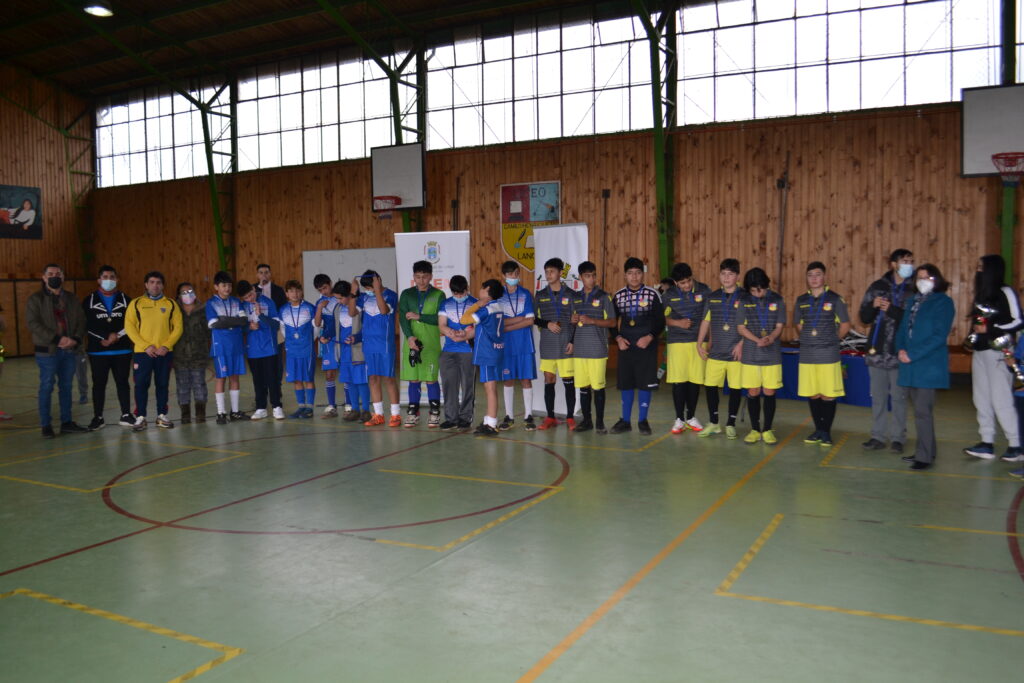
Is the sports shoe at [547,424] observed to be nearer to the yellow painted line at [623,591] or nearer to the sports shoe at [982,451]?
the yellow painted line at [623,591]

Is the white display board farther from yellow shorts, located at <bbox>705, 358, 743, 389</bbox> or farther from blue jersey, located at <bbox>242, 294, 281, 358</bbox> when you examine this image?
blue jersey, located at <bbox>242, 294, 281, 358</bbox>

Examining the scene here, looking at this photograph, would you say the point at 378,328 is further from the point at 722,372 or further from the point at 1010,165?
the point at 1010,165

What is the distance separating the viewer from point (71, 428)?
9.25 m

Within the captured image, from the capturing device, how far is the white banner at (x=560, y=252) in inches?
383

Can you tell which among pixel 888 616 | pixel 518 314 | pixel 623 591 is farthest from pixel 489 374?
pixel 888 616

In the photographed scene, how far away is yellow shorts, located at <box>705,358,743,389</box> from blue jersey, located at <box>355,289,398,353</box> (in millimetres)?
3757

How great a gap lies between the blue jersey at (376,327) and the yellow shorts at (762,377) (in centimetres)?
414

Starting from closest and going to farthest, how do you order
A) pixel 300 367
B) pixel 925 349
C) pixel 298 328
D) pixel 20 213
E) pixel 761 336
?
1. pixel 925 349
2. pixel 761 336
3. pixel 298 328
4. pixel 300 367
5. pixel 20 213

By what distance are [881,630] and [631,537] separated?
1.71 m

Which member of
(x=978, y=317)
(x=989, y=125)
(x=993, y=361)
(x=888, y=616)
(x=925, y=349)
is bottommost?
(x=888, y=616)

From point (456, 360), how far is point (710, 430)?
9.86ft

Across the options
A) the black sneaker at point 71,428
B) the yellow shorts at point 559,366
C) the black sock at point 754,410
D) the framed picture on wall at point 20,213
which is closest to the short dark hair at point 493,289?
the yellow shorts at point 559,366

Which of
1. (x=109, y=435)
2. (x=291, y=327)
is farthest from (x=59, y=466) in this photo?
(x=291, y=327)

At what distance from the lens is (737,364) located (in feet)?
26.7
